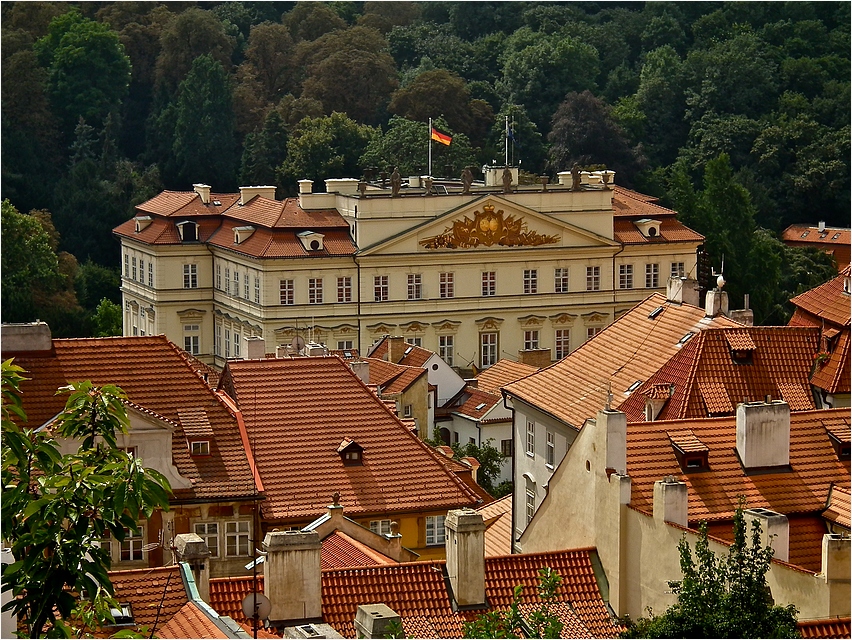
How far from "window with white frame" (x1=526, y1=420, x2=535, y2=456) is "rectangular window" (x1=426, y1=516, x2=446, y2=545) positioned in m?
7.20

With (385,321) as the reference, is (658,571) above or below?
above

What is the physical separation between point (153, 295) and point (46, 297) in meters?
9.07

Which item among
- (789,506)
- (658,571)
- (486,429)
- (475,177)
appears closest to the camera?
(658,571)

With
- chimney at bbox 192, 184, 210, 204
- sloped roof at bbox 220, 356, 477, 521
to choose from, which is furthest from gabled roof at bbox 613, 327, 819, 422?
chimney at bbox 192, 184, 210, 204

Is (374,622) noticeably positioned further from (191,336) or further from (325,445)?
(191,336)

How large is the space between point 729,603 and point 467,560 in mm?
4406

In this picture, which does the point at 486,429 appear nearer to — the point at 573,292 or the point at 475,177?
the point at 573,292

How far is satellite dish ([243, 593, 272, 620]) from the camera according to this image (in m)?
23.1

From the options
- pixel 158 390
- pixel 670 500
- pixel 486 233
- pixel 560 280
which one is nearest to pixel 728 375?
pixel 158 390

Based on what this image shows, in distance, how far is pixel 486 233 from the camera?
7888 cm

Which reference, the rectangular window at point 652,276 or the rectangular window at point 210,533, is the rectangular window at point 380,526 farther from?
the rectangular window at point 652,276

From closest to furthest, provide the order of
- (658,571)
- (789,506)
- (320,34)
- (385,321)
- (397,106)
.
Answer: (658,571)
(789,506)
(385,321)
(397,106)
(320,34)

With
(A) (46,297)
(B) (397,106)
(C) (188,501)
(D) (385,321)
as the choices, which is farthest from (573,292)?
(C) (188,501)

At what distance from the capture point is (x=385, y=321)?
76.9 metres
